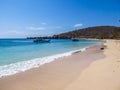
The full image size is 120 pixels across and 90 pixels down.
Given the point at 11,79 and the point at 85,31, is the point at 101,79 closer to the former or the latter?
the point at 11,79

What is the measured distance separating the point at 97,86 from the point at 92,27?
175m

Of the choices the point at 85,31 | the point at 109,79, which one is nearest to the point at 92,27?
the point at 85,31

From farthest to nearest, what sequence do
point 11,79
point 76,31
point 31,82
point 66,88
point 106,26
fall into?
point 76,31
point 106,26
point 11,79
point 31,82
point 66,88

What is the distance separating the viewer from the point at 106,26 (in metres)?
170

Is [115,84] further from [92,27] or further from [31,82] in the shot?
[92,27]

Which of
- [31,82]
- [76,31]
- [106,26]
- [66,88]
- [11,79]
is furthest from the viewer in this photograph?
[76,31]

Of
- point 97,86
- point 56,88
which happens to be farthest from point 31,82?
point 97,86

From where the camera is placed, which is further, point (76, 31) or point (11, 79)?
point (76, 31)

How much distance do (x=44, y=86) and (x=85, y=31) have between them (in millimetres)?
171889

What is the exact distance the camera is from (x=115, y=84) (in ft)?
20.6

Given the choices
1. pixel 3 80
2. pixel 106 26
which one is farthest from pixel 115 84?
pixel 106 26

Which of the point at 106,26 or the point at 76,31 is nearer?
the point at 106,26

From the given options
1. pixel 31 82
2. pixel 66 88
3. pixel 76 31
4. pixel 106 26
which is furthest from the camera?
pixel 76 31

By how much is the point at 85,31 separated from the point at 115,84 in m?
171
